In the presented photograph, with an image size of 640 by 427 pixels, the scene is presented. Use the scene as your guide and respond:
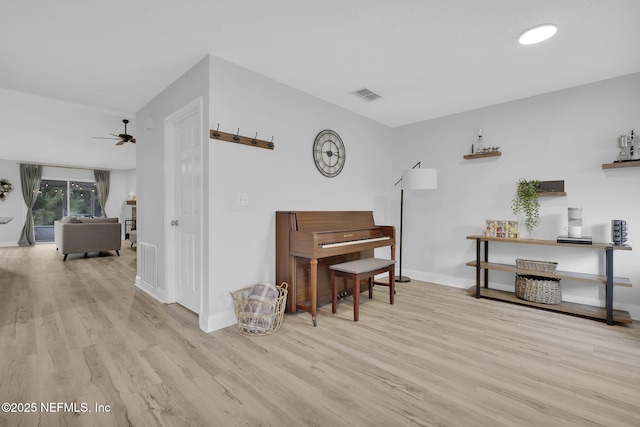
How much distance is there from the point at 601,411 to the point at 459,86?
2.90 metres

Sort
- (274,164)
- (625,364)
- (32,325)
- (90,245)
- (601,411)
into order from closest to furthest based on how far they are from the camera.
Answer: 1. (601,411)
2. (625,364)
3. (32,325)
4. (274,164)
5. (90,245)

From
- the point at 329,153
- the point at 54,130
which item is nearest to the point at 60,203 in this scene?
the point at 54,130

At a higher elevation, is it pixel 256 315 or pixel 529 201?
pixel 529 201

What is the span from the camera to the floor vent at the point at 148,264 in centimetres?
336

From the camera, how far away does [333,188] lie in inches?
143

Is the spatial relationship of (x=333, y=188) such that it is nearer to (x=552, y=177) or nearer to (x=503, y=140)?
(x=503, y=140)

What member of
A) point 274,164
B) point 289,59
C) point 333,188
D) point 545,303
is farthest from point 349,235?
point 545,303

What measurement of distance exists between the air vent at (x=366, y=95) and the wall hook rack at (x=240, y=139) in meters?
1.23

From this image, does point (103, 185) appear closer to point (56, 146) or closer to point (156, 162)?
point (56, 146)

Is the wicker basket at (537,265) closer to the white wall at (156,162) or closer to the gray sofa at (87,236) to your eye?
the white wall at (156,162)

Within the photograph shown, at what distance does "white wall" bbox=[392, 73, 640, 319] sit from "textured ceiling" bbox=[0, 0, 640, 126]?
0.97 ft

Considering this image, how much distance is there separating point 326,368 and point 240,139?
2.02 m

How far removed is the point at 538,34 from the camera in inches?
84.2

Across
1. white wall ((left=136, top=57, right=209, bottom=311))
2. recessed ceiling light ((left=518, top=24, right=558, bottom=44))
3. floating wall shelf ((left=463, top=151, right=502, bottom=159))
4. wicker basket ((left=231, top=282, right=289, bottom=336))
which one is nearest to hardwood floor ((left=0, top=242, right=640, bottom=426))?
wicker basket ((left=231, top=282, right=289, bottom=336))
